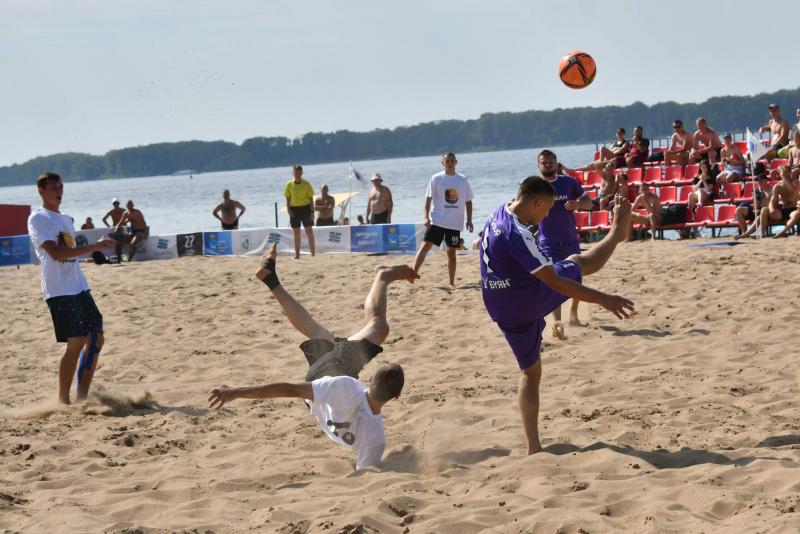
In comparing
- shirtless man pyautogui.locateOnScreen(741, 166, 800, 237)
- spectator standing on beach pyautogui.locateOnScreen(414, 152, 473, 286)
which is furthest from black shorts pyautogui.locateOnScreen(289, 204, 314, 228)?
shirtless man pyautogui.locateOnScreen(741, 166, 800, 237)

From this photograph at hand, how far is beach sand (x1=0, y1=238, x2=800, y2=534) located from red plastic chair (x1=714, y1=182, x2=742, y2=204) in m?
6.08

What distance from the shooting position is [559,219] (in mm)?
8602

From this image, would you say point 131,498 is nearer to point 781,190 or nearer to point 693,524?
point 693,524

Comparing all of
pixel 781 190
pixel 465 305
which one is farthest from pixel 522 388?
pixel 781 190

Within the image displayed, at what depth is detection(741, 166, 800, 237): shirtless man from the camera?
608 inches

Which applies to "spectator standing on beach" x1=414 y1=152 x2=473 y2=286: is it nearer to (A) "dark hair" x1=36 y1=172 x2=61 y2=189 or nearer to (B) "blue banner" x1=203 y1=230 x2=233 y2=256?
(A) "dark hair" x1=36 y1=172 x2=61 y2=189

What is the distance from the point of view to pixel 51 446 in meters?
6.09

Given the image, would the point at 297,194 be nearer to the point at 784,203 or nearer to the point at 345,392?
the point at 784,203

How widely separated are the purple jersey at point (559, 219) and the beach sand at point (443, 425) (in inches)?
37.0

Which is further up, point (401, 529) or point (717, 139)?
point (717, 139)

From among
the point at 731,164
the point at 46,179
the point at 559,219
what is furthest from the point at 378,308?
the point at 731,164

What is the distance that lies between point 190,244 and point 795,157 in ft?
38.9

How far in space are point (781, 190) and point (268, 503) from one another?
511 inches

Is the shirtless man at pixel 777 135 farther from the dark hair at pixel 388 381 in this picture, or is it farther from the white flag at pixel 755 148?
the dark hair at pixel 388 381
